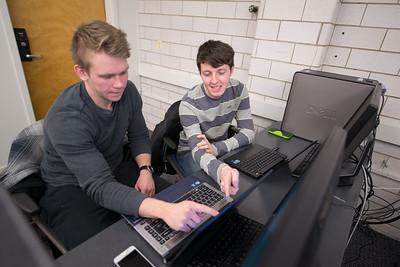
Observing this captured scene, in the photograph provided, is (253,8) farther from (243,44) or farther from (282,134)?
(282,134)

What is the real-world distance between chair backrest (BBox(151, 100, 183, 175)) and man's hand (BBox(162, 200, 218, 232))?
76cm

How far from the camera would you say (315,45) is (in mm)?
1579

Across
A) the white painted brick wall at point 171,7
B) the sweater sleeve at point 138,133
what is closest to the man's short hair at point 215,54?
the sweater sleeve at point 138,133

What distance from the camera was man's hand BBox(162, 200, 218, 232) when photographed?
2.22ft

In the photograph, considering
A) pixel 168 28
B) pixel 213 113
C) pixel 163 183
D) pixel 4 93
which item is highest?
pixel 168 28

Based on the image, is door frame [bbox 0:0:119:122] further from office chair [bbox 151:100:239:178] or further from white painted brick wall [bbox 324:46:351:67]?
white painted brick wall [bbox 324:46:351:67]

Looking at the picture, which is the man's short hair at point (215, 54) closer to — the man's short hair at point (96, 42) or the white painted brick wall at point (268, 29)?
the man's short hair at point (96, 42)

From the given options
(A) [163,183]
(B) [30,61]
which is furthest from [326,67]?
(B) [30,61]

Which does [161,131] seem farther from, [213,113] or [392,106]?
[392,106]

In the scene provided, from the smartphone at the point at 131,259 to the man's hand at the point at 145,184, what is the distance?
0.55 meters

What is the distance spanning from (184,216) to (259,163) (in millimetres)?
576

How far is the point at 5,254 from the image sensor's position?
0.71 feet

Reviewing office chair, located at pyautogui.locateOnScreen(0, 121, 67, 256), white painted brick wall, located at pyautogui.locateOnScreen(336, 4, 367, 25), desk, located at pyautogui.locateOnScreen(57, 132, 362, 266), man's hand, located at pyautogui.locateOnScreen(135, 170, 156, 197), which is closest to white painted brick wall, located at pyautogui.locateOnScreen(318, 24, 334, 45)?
white painted brick wall, located at pyautogui.locateOnScreen(336, 4, 367, 25)

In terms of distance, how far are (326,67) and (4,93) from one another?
8.92ft
